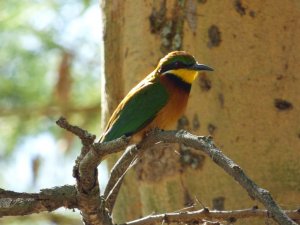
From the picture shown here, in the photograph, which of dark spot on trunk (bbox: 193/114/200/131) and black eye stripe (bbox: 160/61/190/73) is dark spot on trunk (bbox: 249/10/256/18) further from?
dark spot on trunk (bbox: 193/114/200/131)

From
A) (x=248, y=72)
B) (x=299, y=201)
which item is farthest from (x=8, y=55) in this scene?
(x=299, y=201)

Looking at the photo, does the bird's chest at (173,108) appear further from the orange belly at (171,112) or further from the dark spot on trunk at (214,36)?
the dark spot on trunk at (214,36)

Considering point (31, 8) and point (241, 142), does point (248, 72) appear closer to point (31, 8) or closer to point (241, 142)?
point (241, 142)

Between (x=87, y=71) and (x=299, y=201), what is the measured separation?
3.60m

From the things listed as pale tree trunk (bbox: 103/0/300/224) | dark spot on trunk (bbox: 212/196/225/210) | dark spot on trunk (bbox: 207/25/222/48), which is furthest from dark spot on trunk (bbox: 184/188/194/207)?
dark spot on trunk (bbox: 207/25/222/48)

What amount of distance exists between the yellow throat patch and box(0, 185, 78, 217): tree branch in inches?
52.4

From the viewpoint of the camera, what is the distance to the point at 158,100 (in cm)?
358

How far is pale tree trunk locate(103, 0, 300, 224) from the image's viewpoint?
10.8 ft

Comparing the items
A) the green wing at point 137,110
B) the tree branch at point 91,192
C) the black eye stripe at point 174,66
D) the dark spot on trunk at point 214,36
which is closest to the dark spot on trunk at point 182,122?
the green wing at point 137,110

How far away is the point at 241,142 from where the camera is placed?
334 centimetres

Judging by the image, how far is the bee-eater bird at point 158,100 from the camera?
11.2 ft

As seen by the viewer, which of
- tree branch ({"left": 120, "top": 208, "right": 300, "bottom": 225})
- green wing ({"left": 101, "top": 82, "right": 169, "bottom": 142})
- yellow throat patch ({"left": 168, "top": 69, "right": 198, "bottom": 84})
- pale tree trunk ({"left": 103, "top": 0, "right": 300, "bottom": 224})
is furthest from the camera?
yellow throat patch ({"left": 168, "top": 69, "right": 198, "bottom": 84})

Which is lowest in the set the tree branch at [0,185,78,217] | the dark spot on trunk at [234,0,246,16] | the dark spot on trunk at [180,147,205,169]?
the tree branch at [0,185,78,217]

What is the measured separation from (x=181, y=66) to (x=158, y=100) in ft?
0.76
